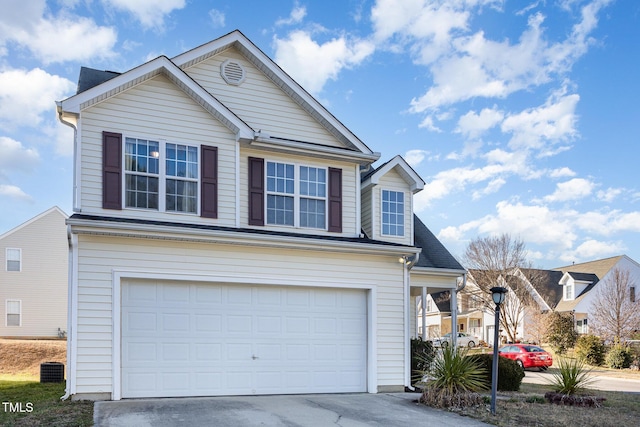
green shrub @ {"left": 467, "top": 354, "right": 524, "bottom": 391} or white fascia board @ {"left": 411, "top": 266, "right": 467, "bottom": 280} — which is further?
white fascia board @ {"left": 411, "top": 266, "right": 467, "bottom": 280}

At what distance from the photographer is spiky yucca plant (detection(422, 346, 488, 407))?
460 inches

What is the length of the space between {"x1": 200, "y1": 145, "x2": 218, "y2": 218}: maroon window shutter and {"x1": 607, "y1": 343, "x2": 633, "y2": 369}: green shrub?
22.8 m

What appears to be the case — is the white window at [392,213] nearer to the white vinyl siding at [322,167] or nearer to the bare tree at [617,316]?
the white vinyl siding at [322,167]

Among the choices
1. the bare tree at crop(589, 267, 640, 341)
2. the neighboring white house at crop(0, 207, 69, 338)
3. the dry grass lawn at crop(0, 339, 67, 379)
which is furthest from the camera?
the neighboring white house at crop(0, 207, 69, 338)

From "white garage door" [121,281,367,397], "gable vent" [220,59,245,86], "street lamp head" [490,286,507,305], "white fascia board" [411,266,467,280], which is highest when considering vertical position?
"gable vent" [220,59,245,86]

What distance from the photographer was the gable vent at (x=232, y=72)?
1432 cm

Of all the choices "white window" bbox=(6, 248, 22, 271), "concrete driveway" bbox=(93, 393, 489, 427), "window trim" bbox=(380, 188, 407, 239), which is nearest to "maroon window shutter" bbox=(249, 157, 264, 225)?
"concrete driveway" bbox=(93, 393, 489, 427)

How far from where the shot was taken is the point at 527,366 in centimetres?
2697

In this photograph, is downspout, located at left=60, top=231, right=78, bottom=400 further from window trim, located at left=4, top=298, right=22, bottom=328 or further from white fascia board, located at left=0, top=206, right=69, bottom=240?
window trim, located at left=4, top=298, right=22, bottom=328

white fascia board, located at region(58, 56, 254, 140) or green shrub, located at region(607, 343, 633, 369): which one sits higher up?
white fascia board, located at region(58, 56, 254, 140)

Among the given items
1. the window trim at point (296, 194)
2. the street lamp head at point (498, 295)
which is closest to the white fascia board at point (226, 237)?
the window trim at point (296, 194)

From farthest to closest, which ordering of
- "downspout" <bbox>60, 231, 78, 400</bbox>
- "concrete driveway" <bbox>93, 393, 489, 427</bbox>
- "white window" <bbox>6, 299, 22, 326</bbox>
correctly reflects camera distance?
"white window" <bbox>6, 299, 22, 326</bbox> → "downspout" <bbox>60, 231, 78, 400</bbox> → "concrete driveway" <bbox>93, 393, 489, 427</bbox>

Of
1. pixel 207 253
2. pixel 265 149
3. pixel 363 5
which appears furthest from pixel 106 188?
pixel 363 5

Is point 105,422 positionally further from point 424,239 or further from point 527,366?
point 527,366
